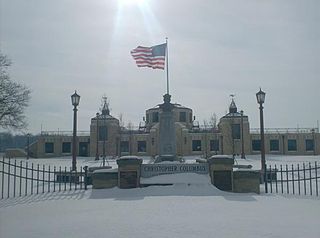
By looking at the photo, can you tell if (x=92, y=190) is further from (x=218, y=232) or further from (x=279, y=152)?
(x=279, y=152)

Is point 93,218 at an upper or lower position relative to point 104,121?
lower

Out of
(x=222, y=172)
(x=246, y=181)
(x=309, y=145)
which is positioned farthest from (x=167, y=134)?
(x=309, y=145)

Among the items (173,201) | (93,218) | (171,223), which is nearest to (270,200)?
(173,201)

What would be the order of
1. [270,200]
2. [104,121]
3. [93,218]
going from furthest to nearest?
[104,121]
[270,200]
[93,218]

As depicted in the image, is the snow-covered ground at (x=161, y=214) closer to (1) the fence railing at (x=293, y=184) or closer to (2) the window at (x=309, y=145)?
(1) the fence railing at (x=293, y=184)

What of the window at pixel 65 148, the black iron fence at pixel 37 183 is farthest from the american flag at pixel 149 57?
the window at pixel 65 148

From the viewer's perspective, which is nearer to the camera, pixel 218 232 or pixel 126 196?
pixel 218 232

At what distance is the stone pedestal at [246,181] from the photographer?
42.7 ft

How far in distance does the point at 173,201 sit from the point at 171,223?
114 inches

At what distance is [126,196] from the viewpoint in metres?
12.1

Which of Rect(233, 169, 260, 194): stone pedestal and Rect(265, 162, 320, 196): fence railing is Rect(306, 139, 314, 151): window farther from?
Rect(233, 169, 260, 194): stone pedestal

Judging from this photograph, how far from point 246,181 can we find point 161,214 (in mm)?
5368

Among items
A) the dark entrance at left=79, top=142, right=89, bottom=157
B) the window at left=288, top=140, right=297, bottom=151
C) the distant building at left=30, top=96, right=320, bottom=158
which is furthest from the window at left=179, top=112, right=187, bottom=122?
the window at left=288, top=140, right=297, bottom=151

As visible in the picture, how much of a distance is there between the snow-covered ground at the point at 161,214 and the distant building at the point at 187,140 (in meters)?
39.4
